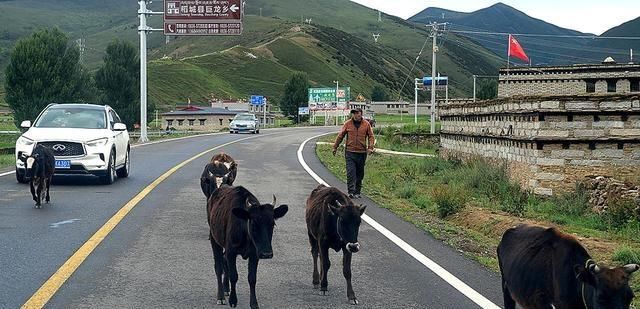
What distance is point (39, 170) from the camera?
12969 mm

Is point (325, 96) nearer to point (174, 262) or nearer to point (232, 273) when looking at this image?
point (174, 262)

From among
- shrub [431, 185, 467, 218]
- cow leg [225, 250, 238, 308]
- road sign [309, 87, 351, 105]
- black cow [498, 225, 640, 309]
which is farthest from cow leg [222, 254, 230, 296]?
road sign [309, 87, 351, 105]

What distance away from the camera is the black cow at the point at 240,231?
21.1ft

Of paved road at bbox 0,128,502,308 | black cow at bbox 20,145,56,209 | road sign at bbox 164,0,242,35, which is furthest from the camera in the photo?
road sign at bbox 164,0,242,35

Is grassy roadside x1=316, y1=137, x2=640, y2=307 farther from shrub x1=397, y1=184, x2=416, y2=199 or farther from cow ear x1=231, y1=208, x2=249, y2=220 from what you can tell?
cow ear x1=231, y1=208, x2=249, y2=220

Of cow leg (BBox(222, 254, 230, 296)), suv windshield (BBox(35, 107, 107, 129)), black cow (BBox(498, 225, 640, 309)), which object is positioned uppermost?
suv windshield (BBox(35, 107, 107, 129))

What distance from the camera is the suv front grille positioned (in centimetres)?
1633

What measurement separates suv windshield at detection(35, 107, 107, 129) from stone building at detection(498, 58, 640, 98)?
13.7 m

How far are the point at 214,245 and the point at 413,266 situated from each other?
263 centimetres

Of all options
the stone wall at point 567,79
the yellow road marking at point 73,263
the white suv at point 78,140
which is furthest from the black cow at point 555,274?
the stone wall at point 567,79

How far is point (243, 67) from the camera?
Result: 175m

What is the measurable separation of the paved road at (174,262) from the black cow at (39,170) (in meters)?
0.30

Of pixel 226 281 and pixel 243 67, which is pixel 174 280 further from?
pixel 243 67

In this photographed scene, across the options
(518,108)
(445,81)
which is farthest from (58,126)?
(445,81)
